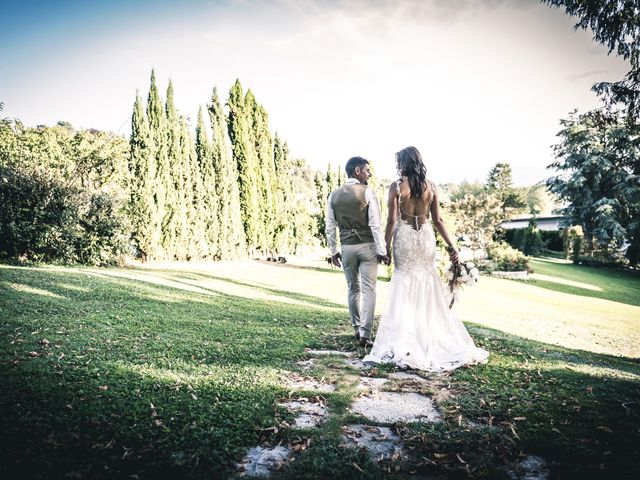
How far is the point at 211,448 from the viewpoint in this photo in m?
2.13

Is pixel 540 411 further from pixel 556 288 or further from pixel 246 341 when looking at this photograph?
pixel 556 288

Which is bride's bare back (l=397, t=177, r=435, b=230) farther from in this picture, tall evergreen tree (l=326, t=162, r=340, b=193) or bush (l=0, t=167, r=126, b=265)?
tall evergreen tree (l=326, t=162, r=340, b=193)

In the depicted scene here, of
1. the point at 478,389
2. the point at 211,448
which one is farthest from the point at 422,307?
the point at 211,448

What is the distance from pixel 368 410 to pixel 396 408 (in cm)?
24

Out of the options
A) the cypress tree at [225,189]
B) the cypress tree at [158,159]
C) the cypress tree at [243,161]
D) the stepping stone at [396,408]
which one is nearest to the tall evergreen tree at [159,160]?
the cypress tree at [158,159]

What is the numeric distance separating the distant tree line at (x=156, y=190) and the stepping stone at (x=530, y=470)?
12.6 m

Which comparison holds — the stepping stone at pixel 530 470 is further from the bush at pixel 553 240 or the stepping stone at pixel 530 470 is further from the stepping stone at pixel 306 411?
the bush at pixel 553 240

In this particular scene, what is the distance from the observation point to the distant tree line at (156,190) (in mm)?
10953

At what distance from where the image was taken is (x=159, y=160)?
16109mm

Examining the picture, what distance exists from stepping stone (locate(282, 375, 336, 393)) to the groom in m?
1.48

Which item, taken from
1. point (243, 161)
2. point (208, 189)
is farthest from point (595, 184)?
point (208, 189)

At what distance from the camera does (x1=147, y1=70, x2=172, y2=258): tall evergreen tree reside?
15.8 m

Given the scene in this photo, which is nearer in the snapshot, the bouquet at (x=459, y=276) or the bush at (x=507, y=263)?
the bouquet at (x=459, y=276)

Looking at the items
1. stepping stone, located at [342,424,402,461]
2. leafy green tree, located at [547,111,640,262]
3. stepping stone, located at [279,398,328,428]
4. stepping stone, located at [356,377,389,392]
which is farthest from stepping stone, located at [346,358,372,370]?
leafy green tree, located at [547,111,640,262]
